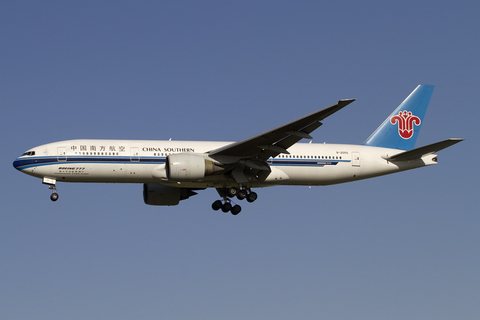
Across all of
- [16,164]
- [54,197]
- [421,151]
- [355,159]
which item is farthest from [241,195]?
[16,164]

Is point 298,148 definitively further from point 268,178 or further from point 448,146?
point 448,146

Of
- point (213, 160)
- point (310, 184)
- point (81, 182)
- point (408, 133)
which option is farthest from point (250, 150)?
point (408, 133)

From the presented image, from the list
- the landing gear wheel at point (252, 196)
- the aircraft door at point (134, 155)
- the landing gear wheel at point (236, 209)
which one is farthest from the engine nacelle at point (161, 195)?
the landing gear wheel at point (252, 196)

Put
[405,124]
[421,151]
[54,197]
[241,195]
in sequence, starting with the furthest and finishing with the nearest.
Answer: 1. [405,124]
2. [421,151]
3. [241,195]
4. [54,197]

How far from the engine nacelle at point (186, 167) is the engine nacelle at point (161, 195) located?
5.75 m

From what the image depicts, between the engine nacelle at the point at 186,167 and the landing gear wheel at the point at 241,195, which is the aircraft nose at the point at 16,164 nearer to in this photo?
the engine nacelle at the point at 186,167

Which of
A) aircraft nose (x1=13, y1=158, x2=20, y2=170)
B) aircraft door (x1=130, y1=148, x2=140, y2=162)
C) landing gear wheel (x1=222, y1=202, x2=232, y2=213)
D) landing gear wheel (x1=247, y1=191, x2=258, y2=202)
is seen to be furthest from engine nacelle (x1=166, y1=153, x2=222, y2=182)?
aircraft nose (x1=13, y1=158, x2=20, y2=170)

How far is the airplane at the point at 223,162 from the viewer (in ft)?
117

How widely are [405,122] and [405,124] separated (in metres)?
0.14

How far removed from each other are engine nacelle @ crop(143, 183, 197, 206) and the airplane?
0.19 ft

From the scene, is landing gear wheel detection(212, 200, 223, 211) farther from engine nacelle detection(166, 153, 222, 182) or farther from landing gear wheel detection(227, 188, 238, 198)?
engine nacelle detection(166, 153, 222, 182)

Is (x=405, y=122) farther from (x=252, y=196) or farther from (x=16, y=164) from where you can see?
(x=16, y=164)

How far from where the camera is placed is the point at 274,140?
35.3 metres

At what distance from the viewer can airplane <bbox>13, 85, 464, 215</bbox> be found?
117 ft
